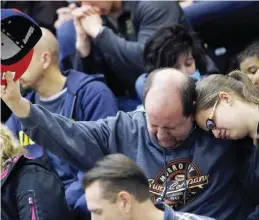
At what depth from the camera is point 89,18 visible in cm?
238

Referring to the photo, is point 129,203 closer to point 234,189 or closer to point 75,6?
point 234,189

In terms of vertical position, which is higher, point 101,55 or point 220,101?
point 220,101

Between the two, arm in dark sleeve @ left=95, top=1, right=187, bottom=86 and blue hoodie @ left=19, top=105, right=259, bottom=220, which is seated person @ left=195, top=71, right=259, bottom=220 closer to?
blue hoodie @ left=19, top=105, right=259, bottom=220

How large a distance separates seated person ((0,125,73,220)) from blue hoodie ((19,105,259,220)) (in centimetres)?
14

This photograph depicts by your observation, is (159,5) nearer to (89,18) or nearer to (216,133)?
(89,18)

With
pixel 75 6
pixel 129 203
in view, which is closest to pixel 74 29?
pixel 75 6

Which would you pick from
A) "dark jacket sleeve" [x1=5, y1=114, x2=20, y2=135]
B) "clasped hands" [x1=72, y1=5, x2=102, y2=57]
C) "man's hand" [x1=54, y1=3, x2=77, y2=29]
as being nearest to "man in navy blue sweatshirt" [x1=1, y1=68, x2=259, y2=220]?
"dark jacket sleeve" [x1=5, y1=114, x2=20, y2=135]

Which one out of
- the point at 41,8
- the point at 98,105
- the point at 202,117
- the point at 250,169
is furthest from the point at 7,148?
the point at 41,8

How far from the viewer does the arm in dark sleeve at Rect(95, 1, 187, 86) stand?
232 cm

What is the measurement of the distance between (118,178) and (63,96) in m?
0.85

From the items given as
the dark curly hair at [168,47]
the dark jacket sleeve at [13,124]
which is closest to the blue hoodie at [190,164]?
the dark curly hair at [168,47]

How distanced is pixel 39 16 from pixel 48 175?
1.04 m

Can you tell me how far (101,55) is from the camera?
96.3 inches

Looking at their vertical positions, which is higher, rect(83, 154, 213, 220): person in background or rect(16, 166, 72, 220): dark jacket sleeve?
rect(83, 154, 213, 220): person in background
